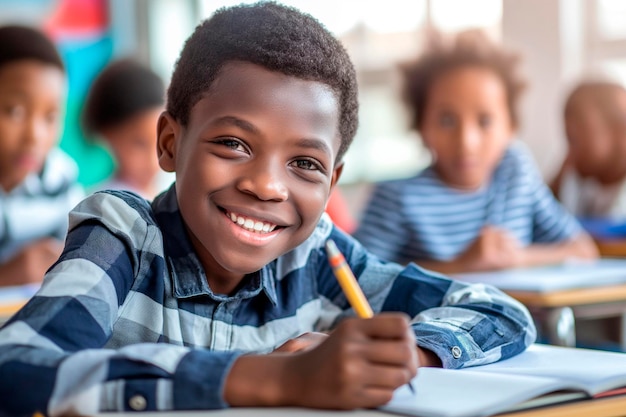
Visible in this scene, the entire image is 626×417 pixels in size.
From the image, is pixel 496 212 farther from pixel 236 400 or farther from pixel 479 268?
pixel 236 400

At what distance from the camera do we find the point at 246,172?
1.17m

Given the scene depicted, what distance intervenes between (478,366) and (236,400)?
0.41m

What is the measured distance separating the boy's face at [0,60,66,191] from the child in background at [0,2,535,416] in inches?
66.5

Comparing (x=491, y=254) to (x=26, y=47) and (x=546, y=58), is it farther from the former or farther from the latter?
(x=546, y=58)

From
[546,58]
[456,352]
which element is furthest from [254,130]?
[546,58]

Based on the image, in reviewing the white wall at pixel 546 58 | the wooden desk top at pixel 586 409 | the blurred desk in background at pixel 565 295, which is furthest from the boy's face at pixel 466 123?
the wooden desk top at pixel 586 409

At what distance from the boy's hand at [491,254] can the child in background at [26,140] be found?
1158 millimetres

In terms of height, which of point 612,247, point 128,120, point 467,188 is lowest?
point 612,247

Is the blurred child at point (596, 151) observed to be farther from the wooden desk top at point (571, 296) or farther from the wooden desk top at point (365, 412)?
the wooden desk top at point (365, 412)

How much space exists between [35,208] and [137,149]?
487mm

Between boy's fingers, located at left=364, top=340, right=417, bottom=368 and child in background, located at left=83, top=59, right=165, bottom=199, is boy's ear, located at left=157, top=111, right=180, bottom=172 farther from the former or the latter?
child in background, located at left=83, top=59, right=165, bottom=199

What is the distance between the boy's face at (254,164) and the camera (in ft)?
3.85

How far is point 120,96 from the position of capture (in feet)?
11.7

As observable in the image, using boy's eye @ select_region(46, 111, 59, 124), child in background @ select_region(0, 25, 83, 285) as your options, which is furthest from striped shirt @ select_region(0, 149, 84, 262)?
boy's eye @ select_region(46, 111, 59, 124)
